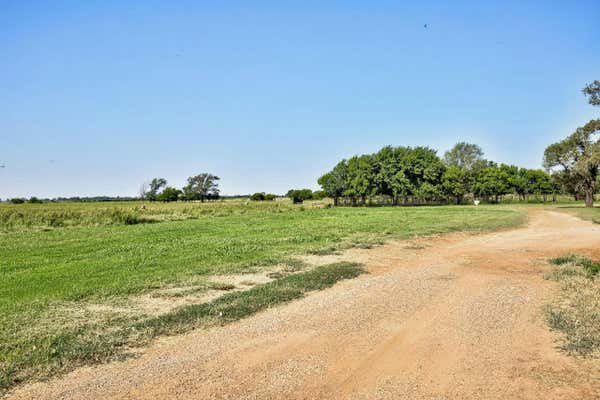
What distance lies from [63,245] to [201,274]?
13057mm

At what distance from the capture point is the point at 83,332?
7.25 m

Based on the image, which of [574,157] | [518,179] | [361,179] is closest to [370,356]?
[574,157]

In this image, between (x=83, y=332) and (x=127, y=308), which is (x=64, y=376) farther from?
(x=127, y=308)

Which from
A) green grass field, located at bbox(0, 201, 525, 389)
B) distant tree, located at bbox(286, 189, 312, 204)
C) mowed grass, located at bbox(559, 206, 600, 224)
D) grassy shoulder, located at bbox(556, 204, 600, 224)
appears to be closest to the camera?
green grass field, located at bbox(0, 201, 525, 389)

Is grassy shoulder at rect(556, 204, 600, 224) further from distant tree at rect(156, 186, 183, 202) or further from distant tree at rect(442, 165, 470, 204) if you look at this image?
distant tree at rect(156, 186, 183, 202)

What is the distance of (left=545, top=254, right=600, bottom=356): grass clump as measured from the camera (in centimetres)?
632

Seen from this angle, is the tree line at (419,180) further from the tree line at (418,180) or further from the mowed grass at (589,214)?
the mowed grass at (589,214)

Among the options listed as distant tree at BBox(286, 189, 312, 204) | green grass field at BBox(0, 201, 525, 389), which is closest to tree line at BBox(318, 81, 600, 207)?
distant tree at BBox(286, 189, 312, 204)

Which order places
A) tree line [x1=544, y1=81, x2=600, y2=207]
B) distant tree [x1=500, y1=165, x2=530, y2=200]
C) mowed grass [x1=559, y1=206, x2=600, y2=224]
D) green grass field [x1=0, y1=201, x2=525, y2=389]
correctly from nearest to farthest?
green grass field [x1=0, y1=201, x2=525, y2=389], mowed grass [x1=559, y1=206, x2=600, y2=224], tree line [x1=544, y1=81, x2=600, y2=207], distant tree [x1=500, y1=165, x2=530, y2=200]

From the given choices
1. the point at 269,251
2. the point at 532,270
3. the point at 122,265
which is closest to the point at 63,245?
the point at 122,265

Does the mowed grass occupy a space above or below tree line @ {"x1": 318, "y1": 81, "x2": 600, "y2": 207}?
below

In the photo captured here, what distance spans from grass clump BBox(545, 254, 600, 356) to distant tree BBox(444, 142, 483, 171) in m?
110

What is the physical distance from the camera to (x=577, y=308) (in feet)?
26.9

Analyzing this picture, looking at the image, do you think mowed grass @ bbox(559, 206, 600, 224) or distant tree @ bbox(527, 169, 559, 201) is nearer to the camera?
mowed grass @ bbox(559, 206, 600, 224)
